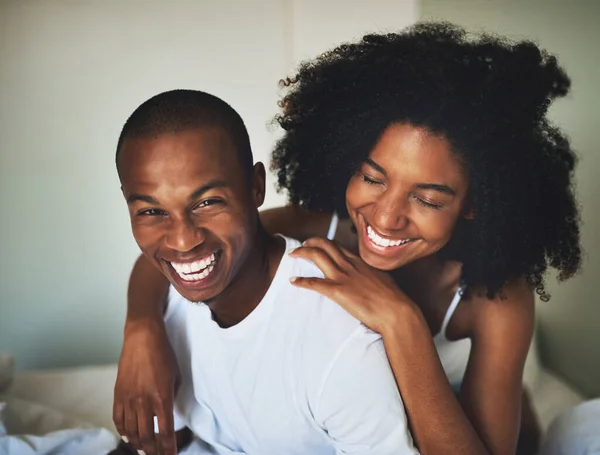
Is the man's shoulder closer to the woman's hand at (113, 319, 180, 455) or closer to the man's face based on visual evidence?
the man's face

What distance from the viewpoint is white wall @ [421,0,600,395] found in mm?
920

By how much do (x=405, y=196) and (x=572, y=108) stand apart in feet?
1.05

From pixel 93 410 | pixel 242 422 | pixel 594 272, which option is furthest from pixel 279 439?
pixel 594 272

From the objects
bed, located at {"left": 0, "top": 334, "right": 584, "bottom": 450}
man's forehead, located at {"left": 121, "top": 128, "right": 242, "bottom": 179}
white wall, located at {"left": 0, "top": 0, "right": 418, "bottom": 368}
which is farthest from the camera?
bed, located at {"left": 0, "top": 334, "right": 584, "bottom": 450}

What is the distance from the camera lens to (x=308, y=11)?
3.10 ft

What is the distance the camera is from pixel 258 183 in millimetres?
866

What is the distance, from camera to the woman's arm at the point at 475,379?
828 millimetres

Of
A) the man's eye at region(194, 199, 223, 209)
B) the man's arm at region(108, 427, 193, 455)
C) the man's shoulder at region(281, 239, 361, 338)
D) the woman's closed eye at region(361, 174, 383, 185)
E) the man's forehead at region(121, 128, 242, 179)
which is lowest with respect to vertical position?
the man's arm at region(108, 427, 193, 455)

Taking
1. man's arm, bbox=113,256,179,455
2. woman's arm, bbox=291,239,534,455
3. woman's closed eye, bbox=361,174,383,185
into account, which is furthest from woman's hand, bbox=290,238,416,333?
man's arm, bbox=113,256,179,455

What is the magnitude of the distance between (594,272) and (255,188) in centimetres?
56

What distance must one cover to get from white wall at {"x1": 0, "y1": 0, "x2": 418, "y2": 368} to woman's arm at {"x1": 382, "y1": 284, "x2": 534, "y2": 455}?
0.97 feet

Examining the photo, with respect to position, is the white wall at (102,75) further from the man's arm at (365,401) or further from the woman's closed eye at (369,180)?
the man's arm at (365,401)

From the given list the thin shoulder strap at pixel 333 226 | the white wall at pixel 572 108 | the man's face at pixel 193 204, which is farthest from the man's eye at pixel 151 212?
the white wall at pixel 572 108

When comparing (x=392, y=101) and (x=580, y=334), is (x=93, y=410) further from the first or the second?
(x=580, y=334)
